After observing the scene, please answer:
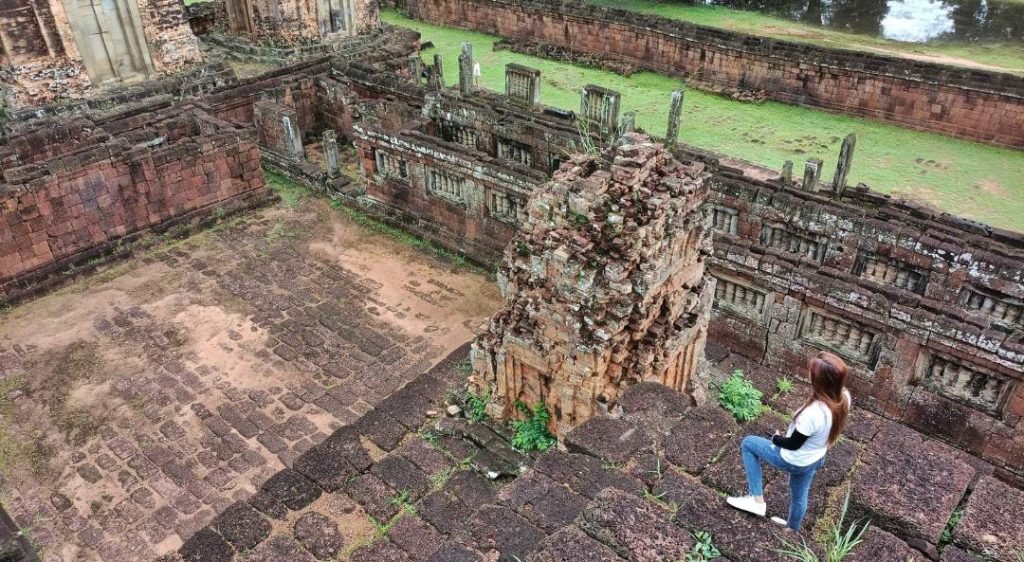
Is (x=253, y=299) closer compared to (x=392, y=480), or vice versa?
(x=392, y=480)

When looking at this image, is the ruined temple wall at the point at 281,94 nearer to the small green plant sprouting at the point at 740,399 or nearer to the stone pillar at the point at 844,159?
the stone pillar at the point at 844,159

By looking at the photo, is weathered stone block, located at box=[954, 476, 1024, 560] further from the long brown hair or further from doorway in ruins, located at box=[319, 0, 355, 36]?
doorway in ruins, located at box=[319, 0, 355, 36]

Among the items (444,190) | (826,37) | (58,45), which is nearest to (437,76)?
(444,190)

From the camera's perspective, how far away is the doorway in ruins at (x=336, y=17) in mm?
19663

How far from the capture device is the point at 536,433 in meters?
6.94

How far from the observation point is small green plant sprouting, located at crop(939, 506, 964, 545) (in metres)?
4.11

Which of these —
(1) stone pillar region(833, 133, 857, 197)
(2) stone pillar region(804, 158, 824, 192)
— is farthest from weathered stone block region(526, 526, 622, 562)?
(1) stone pillar region(833, 133, 857, 197)

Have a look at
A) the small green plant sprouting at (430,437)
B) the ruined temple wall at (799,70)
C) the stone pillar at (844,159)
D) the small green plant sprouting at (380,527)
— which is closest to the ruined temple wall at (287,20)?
the ruined temple wall at (799,70)

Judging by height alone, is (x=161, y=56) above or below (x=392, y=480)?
above

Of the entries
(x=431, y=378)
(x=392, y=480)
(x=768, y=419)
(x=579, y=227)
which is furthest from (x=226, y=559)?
(x=768, y=419)

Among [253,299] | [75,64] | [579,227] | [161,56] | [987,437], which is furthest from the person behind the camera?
[161,56]

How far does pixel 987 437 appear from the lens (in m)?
7.49

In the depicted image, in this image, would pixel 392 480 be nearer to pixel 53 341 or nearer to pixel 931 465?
pixel 931 465

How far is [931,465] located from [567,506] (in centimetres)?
240
